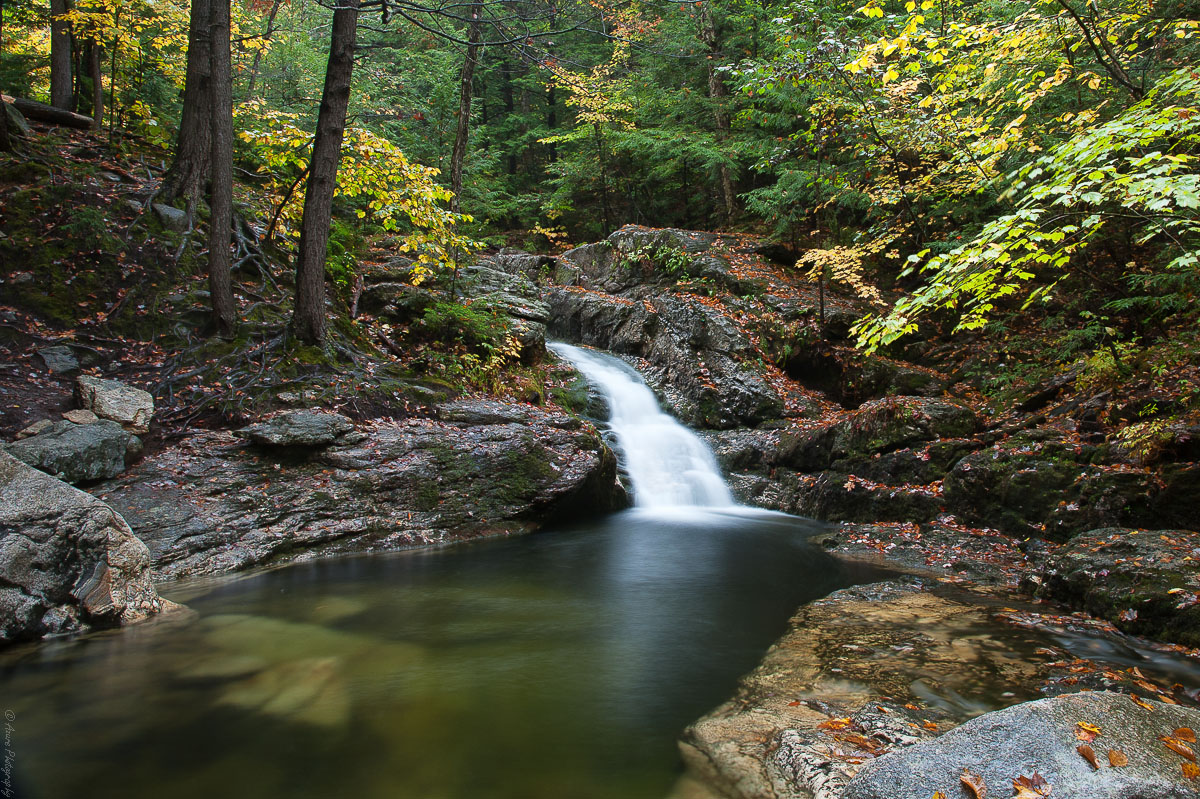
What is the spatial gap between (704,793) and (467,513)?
557 cm

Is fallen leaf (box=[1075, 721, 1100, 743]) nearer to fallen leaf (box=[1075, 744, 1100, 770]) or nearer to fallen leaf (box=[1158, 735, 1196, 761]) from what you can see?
fallen leaf (box=[1075, 744, 1100, 770])

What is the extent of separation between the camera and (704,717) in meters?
3.64

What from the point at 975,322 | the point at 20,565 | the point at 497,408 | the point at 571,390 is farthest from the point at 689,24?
the point at 20,565

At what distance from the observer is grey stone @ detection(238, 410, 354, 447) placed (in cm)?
702

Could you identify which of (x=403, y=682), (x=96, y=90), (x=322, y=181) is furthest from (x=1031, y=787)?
(x=96, y=90)

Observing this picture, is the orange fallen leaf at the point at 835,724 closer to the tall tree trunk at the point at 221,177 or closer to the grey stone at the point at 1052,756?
the grey stone at the point at 1052,756

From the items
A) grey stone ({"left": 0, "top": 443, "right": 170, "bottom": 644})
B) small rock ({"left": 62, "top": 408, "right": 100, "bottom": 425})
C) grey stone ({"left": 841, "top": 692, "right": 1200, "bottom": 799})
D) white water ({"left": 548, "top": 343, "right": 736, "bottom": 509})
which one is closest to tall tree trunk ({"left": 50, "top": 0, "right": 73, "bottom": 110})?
small rock ({"left": 62, "top": 408, "right": 100, "bottom": 425})

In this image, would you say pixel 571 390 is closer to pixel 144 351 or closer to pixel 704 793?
pixel 144 351

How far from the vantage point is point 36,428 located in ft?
19.1

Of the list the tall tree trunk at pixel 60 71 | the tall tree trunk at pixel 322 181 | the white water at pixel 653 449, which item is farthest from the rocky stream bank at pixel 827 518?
the tall tree trunk at pixel 60 71

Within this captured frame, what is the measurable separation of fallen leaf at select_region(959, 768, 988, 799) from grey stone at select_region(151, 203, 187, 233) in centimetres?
1123

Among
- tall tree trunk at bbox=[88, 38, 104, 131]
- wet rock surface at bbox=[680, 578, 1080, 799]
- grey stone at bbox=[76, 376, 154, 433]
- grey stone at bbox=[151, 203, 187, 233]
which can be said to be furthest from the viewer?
tall tree trunk at bbox=[88, 38, 104, 131]

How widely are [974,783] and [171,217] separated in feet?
37.8

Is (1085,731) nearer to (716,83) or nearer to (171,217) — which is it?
(171,217)
